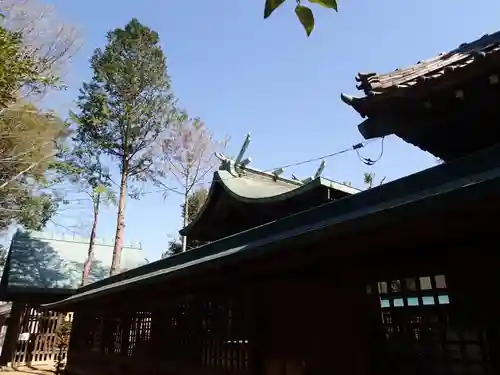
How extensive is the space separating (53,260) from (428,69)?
17834 millimetres

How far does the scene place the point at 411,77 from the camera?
522cm

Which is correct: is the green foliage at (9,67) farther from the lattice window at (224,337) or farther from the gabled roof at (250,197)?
the lattice window at (224,337)

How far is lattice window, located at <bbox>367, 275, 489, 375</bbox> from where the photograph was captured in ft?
10.5

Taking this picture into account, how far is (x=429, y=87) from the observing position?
15.6 feet

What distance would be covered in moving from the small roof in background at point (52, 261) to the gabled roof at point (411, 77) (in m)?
15.2

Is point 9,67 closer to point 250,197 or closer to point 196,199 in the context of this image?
point 250,197

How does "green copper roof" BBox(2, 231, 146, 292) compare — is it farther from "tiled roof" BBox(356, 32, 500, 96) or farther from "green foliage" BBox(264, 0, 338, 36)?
"green foliage" BBox(264, 0, 338, 36)

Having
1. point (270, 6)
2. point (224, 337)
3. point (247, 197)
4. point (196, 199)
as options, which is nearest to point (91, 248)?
point (196, 199)

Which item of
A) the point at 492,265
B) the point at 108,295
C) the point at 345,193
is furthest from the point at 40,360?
the point at 492,265

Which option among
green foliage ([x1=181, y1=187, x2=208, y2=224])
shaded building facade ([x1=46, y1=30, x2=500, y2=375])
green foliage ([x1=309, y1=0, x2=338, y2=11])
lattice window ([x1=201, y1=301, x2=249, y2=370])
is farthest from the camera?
green foliage ([x1=181, y1=187, x2=208, y2=224])

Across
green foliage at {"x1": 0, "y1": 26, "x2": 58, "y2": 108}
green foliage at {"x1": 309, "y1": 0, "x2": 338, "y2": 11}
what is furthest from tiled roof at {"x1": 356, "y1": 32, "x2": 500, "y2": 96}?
green foliage at {"x1": 0, "y1": 26, "x2": 58, "y2": 108}

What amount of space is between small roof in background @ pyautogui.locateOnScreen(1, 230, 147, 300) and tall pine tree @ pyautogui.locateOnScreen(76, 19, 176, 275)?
417cm

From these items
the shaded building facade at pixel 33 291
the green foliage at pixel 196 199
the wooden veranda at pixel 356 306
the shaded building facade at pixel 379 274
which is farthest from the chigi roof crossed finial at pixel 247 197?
the green foliage at pixel 196 199

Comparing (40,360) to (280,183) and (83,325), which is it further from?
(280,183)
